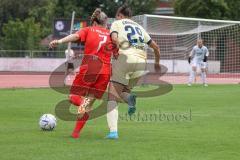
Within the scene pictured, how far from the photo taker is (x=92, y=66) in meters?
10.5

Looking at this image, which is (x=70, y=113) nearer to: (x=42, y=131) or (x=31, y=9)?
(x=42, y=131)

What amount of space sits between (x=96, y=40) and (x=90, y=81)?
71 centimetres

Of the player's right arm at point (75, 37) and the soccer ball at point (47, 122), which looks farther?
the soccer ball at point (47, 122)

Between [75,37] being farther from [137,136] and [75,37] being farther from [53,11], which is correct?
[53,11]

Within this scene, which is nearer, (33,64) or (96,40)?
(96,40)

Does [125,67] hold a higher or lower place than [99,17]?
lower

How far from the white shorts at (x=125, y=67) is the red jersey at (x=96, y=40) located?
1.08 ft

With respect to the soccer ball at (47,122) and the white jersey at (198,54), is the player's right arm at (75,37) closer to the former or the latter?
the soccer ball at (47,122)

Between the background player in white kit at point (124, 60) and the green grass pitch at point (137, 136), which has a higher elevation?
the background player in white kit at point (124, 60)

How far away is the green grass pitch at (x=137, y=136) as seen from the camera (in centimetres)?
872

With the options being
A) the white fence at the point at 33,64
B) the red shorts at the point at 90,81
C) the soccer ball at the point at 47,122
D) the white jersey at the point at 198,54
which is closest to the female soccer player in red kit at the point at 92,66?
the red shorts at the point at 90,81

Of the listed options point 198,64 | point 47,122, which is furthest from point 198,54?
point 47,122

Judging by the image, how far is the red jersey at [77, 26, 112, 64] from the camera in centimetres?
1039

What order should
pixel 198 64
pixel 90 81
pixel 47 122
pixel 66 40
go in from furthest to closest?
pixel 198 64
pixel 47 122
pixel 90 81
pixel 66 40
